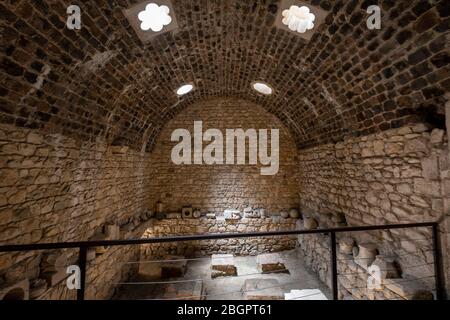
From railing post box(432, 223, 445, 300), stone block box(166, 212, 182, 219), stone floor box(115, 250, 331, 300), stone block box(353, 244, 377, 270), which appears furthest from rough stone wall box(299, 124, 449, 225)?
stone block box(166, 212, 182, 219)

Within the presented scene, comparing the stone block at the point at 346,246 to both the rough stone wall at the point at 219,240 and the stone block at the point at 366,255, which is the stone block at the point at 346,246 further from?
the rough stone wall at the point at 219,240

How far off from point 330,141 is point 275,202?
3.27 metres

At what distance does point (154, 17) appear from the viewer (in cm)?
350

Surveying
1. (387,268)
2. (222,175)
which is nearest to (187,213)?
(222,175)

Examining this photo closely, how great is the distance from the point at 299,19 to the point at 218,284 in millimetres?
5910

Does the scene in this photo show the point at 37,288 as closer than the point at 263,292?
Yes

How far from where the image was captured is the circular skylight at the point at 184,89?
637 centimetres

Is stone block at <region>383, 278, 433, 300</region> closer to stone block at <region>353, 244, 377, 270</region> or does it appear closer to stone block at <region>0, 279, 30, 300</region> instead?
stone block at <region>353, 244, 377, 270</region>

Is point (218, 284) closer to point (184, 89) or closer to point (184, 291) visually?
point (184, 291)

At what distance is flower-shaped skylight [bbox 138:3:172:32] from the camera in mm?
3293

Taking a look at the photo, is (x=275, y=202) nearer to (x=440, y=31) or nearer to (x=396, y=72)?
(x=396, y=72)

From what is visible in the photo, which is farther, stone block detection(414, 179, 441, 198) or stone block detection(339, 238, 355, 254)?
stone block detection(339, 238, 355, 254)

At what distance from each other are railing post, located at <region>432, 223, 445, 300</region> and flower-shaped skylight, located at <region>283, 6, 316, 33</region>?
10.6 ft

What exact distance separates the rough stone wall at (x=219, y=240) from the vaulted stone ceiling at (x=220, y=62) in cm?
365
